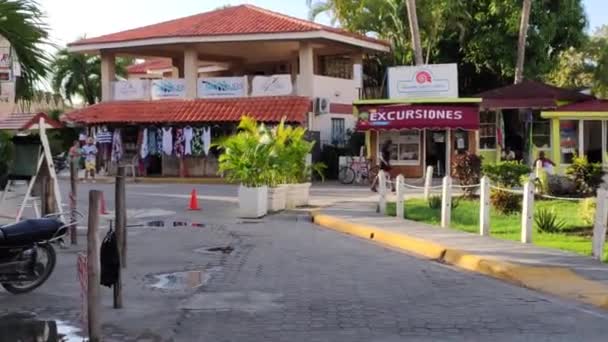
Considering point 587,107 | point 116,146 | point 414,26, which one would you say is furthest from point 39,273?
point 414,26

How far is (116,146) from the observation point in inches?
1334

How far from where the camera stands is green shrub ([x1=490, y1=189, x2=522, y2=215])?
16859 millimetres

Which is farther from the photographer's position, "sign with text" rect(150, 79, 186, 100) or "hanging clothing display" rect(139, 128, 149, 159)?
"sign with text" rect(150, 79, 186, 100)

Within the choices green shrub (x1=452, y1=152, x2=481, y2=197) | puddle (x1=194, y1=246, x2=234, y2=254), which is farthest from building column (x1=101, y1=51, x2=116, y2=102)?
puddle (x1=194, y1=246, x2=234, y2=254)

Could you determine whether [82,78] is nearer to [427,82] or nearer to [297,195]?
[427,82]

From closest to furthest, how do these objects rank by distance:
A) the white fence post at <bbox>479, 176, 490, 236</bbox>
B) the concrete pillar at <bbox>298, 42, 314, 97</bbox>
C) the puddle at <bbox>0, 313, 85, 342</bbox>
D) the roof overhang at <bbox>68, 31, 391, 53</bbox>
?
the puddle at <bbox>0, 313, 85, 342</bbox>, the white fence post at <bbox>479, 176, 490, 236</bbox>, the roof overhang at <bbox>68, 31, 391, 53</bbox>, the concrete pillar at <bbox>298, 42, 314, 97</bbox>

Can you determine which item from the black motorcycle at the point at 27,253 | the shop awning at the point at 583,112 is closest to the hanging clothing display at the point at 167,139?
the shop awning at the point at 583,112

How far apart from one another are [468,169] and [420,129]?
10404 mm

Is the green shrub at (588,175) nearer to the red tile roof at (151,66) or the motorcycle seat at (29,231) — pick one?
the motorcycle seat at (29,231)

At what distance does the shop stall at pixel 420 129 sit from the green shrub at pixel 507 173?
10.1m

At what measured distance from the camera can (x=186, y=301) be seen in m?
8.55

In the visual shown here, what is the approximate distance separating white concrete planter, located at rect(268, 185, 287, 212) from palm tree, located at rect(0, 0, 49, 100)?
1079cm

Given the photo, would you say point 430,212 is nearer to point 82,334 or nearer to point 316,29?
point 82,334

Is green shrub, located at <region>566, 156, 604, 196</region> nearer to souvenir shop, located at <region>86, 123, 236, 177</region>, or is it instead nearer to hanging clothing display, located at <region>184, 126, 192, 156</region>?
souvenir shop, located at <region>86, 123, 236, 177</region>
